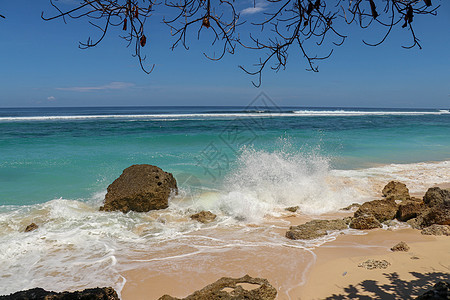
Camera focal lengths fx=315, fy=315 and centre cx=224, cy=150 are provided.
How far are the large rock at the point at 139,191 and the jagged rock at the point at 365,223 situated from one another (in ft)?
12.6

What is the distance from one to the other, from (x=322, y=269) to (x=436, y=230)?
7.52 feet

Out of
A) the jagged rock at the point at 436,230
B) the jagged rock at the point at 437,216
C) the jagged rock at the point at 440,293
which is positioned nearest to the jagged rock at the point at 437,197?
the jagged rock at the point at 437,216

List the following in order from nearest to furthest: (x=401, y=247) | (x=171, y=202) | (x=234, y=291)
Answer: (x=234, y=291), (x=401, y=247), (x=171, y=202)

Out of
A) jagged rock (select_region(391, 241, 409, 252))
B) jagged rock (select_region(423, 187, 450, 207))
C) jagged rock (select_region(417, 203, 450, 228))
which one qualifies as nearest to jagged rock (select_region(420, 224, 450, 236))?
jagged rock (select_region(417, 203, 450, 228))

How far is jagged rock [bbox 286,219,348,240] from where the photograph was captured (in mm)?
5094

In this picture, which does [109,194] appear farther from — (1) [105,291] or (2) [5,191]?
(1) [105,291]

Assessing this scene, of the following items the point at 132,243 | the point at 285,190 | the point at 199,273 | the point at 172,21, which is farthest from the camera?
the point at 285,190

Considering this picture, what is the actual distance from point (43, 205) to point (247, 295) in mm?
5673

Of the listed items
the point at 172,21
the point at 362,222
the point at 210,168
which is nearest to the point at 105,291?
the point at 172,21

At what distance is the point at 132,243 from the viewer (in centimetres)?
515

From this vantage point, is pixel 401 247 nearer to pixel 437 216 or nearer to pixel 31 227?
pixel 437 216

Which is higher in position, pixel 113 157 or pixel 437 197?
pixel 437 197

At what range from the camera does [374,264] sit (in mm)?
3889

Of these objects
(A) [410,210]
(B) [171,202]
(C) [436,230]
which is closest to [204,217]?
(B) [171,202]
